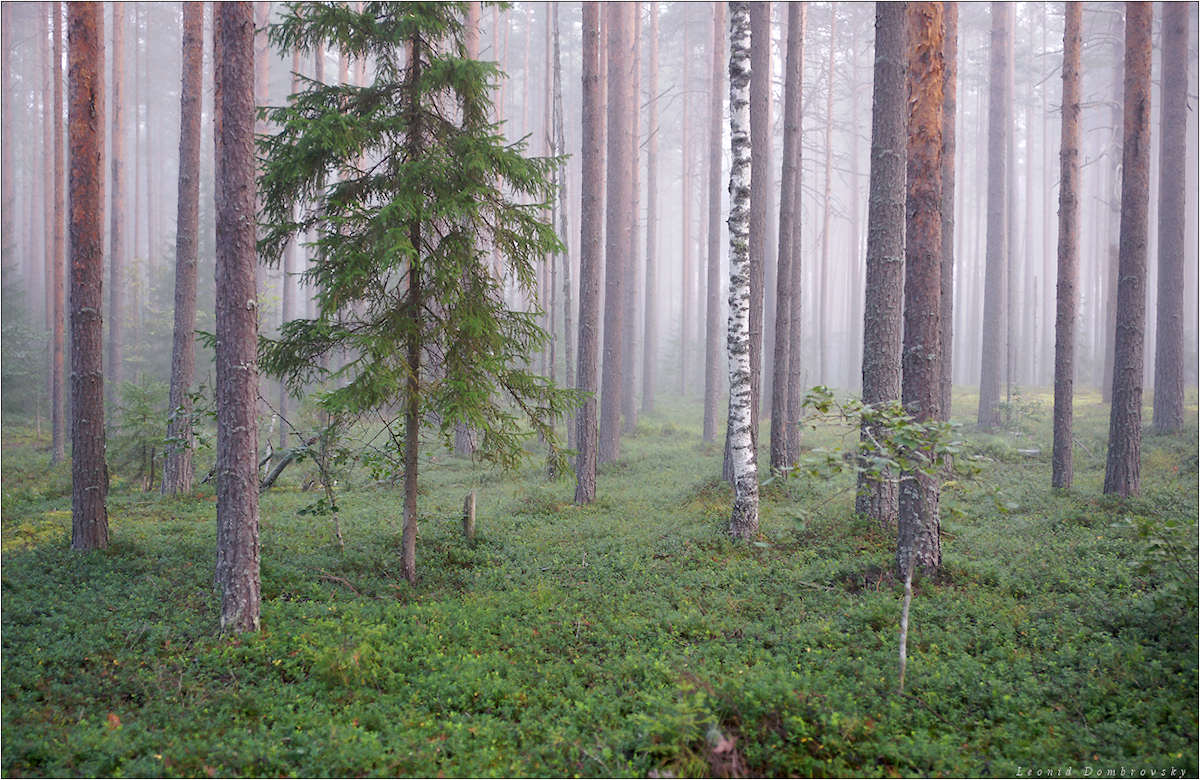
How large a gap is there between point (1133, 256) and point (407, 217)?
11.2 m

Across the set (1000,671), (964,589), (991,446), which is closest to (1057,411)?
(991,446)

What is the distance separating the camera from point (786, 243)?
15047 mm

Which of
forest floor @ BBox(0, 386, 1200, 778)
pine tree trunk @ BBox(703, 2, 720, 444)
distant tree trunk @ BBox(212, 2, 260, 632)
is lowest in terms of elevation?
forest floor @ BBox(0, 386, 1200, 778)

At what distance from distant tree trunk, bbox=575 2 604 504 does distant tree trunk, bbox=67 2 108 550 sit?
755cm

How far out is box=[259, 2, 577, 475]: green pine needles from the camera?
814 cm

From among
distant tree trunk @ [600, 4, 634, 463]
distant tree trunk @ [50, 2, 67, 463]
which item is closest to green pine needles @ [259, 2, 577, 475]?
distant tree trunk @ [600, 4, 634, 463]

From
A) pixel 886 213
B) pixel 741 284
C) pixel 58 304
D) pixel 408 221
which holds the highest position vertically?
pixel 886 213

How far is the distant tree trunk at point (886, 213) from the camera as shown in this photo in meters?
9.96

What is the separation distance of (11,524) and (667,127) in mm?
39630

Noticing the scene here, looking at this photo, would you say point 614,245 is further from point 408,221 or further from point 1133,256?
point 1133,256

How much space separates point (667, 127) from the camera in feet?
143

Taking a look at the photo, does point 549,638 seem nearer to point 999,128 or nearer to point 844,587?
point 844,587

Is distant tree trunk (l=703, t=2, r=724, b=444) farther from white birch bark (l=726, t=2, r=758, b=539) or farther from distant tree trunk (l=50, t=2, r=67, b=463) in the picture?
distant tree trunk (l=50, t=2, r=67, b=463)

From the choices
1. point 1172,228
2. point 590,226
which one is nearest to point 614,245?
point 590,226
